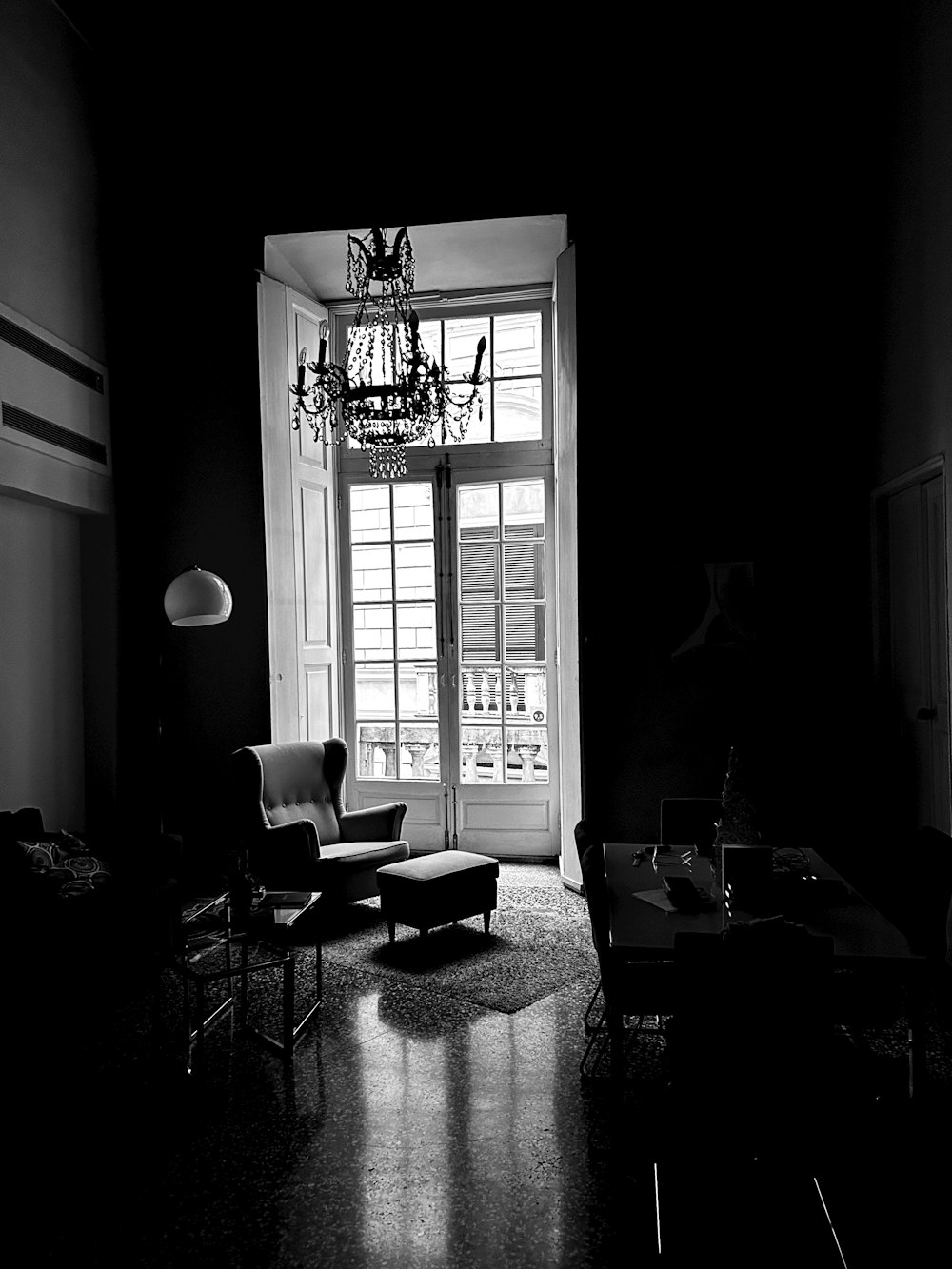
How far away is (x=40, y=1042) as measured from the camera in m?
3.97

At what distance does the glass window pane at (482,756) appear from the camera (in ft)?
23.9

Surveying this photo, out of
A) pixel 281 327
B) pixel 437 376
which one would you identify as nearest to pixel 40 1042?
pixel 437 376

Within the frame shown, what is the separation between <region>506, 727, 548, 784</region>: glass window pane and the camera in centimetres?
722

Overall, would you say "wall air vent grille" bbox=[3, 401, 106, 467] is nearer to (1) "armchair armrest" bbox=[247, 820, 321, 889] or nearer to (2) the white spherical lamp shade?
(2) the white spherical lamp shade

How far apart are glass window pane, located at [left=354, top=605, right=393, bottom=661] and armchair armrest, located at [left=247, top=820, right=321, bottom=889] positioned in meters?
2.16

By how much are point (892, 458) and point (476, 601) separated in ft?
10.4

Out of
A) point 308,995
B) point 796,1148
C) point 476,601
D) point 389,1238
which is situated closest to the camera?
point 796,1148

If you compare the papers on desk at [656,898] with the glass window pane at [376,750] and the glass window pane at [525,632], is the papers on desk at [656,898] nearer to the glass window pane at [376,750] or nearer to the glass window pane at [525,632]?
the glass window pane at [525,632]

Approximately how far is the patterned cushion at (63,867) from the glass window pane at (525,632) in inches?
136

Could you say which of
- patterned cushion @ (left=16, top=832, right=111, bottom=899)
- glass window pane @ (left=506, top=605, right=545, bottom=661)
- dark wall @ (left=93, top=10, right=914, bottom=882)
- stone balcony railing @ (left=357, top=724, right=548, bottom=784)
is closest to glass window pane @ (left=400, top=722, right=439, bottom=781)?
stone balcony railing @ (left=357, top=724, right=548, bottom=784)

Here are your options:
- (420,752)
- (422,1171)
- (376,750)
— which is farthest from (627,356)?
(422,1171)

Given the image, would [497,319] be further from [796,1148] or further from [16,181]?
[796,1148]

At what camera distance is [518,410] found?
7.29m

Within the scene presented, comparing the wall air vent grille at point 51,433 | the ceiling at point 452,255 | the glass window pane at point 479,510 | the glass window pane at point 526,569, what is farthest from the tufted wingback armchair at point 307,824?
the ceiling at point 452,255
